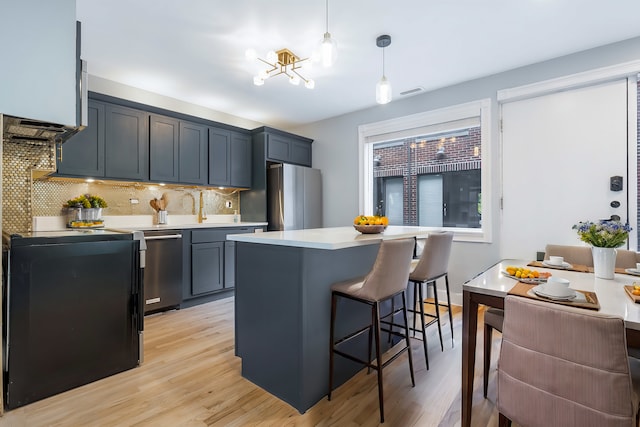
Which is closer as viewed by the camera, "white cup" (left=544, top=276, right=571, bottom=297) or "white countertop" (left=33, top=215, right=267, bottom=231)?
"white cup" (left=544, top=276, right=571, bottom=297)

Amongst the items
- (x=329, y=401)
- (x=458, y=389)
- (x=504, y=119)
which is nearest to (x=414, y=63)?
(x=504, y=119)

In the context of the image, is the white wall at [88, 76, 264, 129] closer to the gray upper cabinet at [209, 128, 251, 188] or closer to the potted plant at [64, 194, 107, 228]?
the gray upper cabinet at [209, 128, 251, 188]

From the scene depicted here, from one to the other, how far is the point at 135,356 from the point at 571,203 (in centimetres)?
421

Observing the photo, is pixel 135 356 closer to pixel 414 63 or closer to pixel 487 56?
pixel 414 63

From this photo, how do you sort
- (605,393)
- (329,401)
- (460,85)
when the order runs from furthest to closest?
(460,85) < (329,401) < (605,393)

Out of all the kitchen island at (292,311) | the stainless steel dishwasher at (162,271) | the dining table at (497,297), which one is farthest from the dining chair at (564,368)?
the stainless steel dishwasher at (162,271)

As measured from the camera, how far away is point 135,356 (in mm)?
2188

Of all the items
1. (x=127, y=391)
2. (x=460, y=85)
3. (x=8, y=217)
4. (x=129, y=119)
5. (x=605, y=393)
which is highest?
(x=460, y=85)

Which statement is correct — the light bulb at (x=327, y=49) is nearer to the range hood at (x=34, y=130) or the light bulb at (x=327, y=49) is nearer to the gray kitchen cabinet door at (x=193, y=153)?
the range hood at (x=34, y=130)

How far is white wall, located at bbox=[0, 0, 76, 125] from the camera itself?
5.30ft

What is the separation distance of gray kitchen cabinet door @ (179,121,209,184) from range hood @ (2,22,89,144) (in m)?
1.75

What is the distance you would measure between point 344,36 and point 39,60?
2240 mm

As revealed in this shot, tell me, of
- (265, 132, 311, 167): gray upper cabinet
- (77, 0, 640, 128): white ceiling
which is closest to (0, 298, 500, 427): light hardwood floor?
(77, 0, 640, 128): white ceiling

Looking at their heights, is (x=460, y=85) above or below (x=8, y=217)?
above
